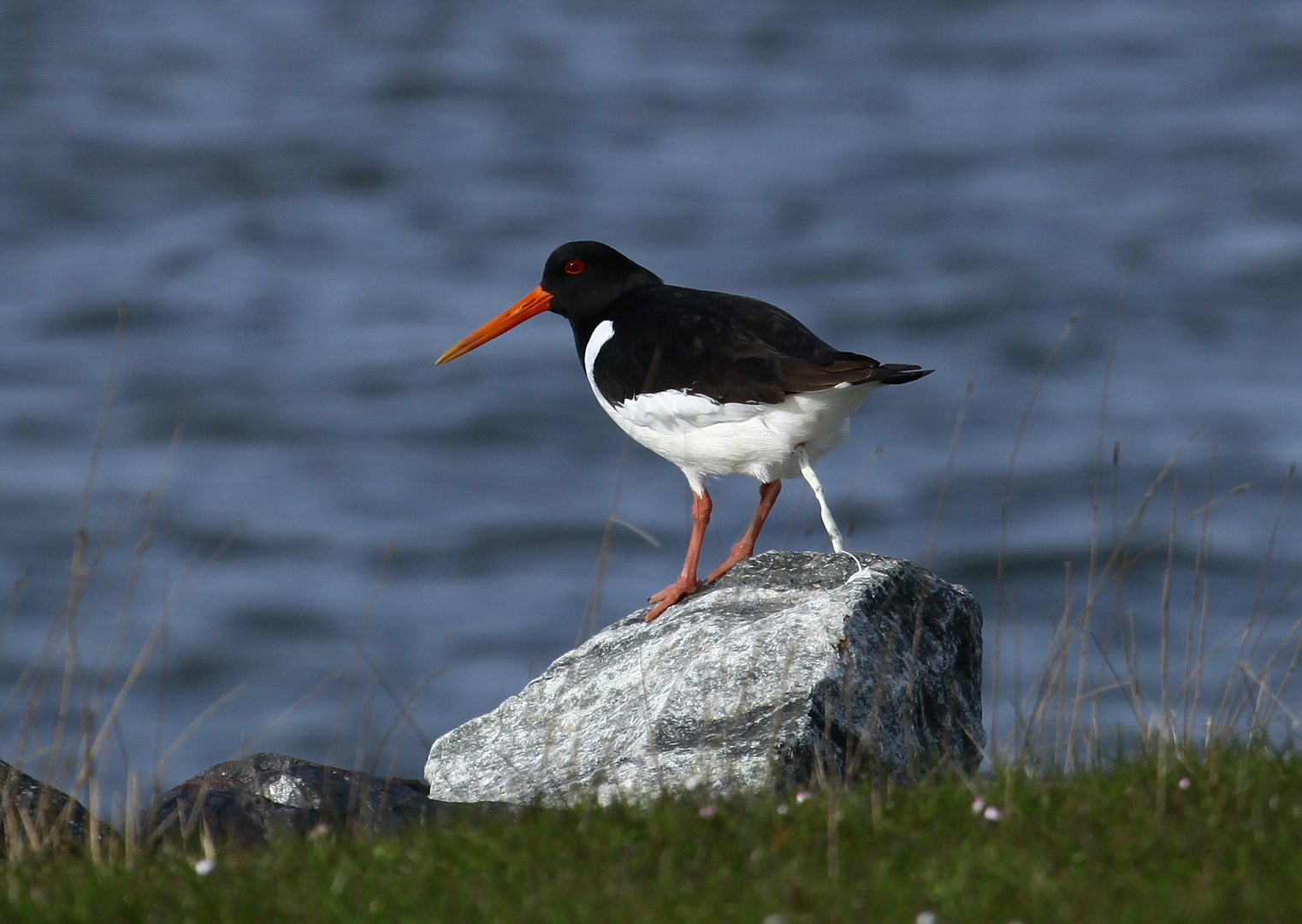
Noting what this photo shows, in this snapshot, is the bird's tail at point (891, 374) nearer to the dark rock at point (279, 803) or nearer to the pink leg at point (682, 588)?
the pink leg at point (682, 588)

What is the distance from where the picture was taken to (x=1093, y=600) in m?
5.45

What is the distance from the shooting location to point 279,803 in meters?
5.10

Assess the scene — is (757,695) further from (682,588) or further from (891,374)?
(891,374)

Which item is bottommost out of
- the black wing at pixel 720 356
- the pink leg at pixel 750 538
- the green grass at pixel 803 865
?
the green grass at pixel 803 865

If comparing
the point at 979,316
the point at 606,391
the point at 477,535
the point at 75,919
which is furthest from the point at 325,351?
the point at 75,919

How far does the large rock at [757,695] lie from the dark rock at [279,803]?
1.81ft

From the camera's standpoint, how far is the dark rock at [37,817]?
184 inches

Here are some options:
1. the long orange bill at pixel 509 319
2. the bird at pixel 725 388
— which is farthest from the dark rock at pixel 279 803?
the long orange bill at pixel 509 319

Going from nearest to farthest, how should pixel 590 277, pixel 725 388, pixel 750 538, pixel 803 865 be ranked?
1. pixel 803 865
2. pixel 725 388
3. pixel 750 538
4. pixel 590 277

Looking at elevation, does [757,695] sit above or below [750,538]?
below

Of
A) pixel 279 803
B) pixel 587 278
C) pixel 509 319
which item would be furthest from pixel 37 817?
pixel 509 319

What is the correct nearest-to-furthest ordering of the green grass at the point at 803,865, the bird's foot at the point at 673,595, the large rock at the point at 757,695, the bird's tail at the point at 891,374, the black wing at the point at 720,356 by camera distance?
1. the green grass at the point at 803,865
2. the large rock at the point at 757,695
3. the bird's tail at the point at 891,374
4. the black wing at the point at 720,356
5. the bird's foot at the point at 673,595

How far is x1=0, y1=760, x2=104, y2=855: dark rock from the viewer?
4.67m

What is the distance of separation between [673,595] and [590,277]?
2.12m
